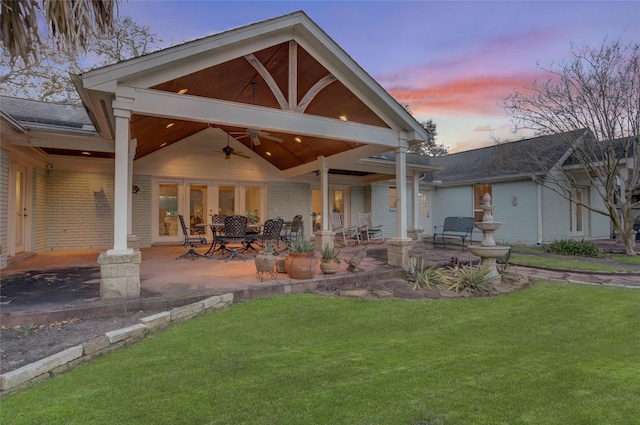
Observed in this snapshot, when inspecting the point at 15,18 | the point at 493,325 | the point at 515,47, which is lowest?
the point at 493,325

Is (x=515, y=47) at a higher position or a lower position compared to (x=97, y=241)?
higher

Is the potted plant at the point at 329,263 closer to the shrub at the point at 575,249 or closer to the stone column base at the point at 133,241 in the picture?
the stone column base at the point at 133,241

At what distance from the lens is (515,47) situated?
1015 centimetres

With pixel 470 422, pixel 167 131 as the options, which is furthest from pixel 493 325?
pixel 167 131

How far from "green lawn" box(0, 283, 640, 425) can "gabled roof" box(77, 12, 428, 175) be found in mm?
3107

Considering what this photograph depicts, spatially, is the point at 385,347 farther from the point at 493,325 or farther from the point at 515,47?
the point at 515,47

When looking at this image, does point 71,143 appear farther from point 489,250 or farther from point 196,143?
point 489,250

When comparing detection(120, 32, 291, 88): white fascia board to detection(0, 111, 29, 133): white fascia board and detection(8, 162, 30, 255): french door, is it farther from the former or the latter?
detection(8, 162, 30, 255): french door

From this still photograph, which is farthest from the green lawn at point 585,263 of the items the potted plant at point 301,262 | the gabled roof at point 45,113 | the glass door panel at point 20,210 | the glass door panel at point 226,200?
the glass door panel at point 20,210

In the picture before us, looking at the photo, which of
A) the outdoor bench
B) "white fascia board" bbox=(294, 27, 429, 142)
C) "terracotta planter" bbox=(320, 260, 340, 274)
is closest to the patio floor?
"terracotta planter" bbox=(320, 260, 340, 274)

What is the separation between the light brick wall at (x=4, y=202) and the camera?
20.9 feet

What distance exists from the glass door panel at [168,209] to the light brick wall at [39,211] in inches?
111

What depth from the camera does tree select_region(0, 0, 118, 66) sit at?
9.56 feet

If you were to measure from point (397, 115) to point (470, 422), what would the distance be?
5.82 m
